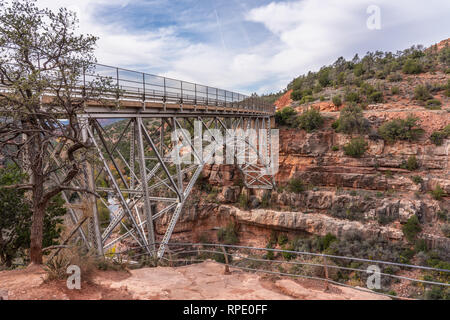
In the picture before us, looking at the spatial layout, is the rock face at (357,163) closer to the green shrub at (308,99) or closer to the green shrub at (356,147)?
the green shrub at (356,147)

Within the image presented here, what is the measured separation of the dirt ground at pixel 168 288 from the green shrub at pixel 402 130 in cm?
2194

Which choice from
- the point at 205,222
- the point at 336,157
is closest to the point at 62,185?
the point at 205,222

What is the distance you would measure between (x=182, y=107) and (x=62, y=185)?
6.58 m

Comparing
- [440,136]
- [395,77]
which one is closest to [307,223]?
[440,136]

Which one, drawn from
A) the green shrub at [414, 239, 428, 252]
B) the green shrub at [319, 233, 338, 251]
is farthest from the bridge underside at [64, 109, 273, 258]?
the green shrub at [414, 239, 428, 252]

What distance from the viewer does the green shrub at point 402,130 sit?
859 inches

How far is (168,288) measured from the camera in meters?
4.80

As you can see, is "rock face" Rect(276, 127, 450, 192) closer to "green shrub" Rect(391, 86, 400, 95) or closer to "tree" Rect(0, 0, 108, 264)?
"green shrub" Rect(391, 86, 400, 95)

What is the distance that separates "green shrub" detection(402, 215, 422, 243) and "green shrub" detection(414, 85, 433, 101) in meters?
15.3

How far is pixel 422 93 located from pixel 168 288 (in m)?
32.3

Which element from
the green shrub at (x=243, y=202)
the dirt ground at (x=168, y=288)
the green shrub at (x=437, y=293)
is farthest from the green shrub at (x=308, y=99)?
the dirt ground at (x=168, y=288)

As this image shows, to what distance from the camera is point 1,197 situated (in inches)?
325

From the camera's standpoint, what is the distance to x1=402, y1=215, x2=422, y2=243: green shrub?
17.8 meters
